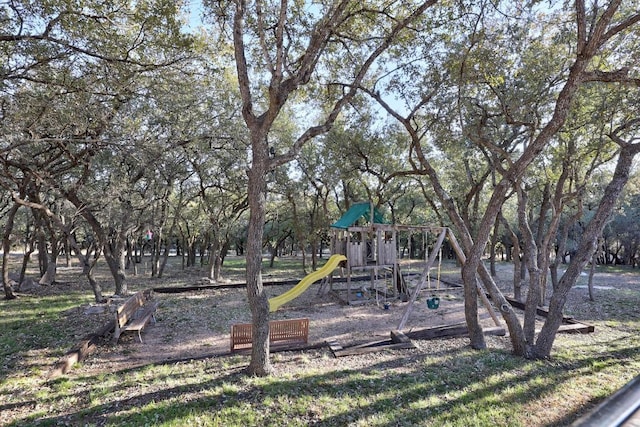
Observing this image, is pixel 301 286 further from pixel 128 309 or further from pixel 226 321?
pixel 128 309

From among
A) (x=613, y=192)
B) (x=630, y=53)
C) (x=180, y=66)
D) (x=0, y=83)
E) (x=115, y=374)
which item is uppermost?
(x=630, y=53)

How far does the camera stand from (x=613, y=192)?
18.5 feet

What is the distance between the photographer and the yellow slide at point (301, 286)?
8734 mm

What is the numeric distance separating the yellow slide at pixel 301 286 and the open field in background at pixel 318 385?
1.44 meters

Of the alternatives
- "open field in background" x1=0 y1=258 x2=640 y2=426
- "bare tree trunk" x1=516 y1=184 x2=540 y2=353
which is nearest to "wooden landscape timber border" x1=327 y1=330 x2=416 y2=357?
"open field in background" x1=0 y1=258 x2=640 y2=426

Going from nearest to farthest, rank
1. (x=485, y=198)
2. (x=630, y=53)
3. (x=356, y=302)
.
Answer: (x=630, y=53)
(x=356, y=302)
(x=485, y=198)

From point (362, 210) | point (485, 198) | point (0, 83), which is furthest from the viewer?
point (485, 198)

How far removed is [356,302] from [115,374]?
7.41m

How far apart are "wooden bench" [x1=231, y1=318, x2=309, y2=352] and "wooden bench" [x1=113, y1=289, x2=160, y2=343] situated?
2354mm

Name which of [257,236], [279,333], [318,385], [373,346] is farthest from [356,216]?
[318,385]

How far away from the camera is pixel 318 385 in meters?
4.94

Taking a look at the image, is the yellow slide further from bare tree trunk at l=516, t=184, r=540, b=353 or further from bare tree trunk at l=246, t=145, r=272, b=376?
bare tree trunk at l=516, t=184, r=540, b=353

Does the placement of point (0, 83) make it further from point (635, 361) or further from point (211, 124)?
point (635, 361)

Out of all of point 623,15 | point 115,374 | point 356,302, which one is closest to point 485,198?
point 356,302
